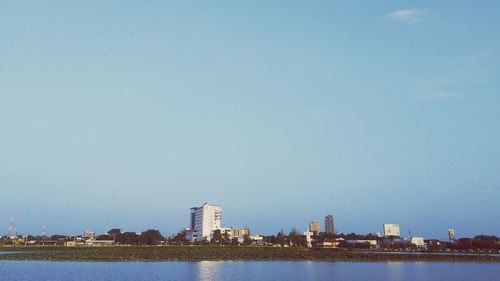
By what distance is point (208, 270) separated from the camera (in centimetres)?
6588

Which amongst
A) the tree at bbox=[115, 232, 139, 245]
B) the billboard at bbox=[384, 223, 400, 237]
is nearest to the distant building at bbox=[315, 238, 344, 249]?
the billboard at bbox=[384, 223, 400, 237]

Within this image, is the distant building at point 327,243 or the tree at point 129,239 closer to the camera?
the tree at point 129,239

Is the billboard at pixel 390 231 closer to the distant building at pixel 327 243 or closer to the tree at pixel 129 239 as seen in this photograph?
the distant building at pixel 327 243

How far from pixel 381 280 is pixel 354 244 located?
440ft

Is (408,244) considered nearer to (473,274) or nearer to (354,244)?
(354,244)

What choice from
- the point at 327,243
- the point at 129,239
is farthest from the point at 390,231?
the point at 129,239

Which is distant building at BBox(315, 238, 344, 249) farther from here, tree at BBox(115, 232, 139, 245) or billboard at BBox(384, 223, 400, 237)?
tree at BBox(115, 232, 139, 245)

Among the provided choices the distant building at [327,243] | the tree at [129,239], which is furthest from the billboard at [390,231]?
the tree at [129,239]

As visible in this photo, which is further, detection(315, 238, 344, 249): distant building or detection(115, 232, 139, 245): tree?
detection(315, 238, 344, 249): distant building

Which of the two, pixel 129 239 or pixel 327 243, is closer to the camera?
pixel 129 239

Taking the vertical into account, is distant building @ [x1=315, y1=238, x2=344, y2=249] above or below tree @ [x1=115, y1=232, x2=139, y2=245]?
below

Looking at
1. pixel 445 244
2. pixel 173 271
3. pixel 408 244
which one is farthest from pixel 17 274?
pixel 445 244

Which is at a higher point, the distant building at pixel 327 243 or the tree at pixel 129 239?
the tree at pixel 129 239

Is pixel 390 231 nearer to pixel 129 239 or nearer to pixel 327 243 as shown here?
pixel 327 243
